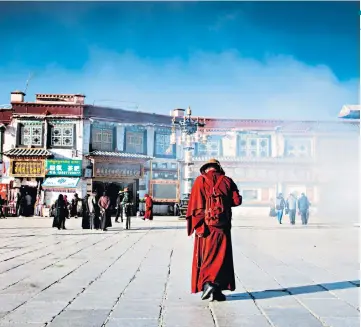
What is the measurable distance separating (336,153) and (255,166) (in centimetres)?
565

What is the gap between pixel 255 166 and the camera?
32.2 meters

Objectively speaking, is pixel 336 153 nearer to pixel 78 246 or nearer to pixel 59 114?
pixel 59 114

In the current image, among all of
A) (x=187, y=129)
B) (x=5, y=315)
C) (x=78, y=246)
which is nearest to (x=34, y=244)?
(x=78, y=246)

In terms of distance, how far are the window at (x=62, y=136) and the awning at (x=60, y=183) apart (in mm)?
2006

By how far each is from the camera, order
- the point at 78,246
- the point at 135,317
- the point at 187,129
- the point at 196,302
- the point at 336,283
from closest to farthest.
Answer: the point at 135,317
the point at 196,302
the point at 336,283
the point at 78,246
the point at 187,129

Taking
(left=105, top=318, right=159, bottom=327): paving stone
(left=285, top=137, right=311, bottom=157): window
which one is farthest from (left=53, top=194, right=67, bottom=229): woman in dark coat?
(left=285, top=137, right=311, bottom=157): window

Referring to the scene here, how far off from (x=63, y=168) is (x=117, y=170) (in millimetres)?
3228

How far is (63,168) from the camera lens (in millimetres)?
28938

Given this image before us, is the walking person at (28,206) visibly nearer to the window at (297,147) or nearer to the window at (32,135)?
the window at (32,135)

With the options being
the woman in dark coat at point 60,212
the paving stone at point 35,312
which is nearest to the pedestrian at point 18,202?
the woman in dark coat at point 60,212

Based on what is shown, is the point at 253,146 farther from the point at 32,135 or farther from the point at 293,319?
the point at 293,319

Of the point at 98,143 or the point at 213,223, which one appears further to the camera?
the point at 98,143

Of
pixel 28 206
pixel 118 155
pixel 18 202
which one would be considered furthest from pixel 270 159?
pixel 18 202

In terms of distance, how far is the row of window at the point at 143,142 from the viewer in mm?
29359
